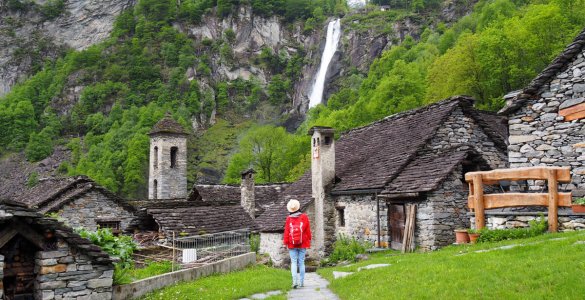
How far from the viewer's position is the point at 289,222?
9820mm

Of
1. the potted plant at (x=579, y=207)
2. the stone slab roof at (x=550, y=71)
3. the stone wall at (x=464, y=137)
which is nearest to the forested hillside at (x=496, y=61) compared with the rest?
the stone wall at (x=464, y=137)

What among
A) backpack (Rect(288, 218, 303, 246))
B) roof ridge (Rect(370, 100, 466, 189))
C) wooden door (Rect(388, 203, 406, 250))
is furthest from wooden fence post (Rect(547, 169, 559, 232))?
roof ridge (Rect(370, 100, 466, 189))

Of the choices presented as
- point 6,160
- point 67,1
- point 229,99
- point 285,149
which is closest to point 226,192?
point 285,149

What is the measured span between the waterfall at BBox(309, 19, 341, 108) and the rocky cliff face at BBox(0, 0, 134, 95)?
5418 centimetres

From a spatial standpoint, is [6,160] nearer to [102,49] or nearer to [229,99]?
[102,49]

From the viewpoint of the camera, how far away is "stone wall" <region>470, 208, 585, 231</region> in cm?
973

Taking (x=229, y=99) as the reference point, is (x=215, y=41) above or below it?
above

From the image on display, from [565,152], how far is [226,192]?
2270cm

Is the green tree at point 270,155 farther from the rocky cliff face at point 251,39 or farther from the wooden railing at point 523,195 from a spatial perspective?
the rocky cliff face at point 251,39

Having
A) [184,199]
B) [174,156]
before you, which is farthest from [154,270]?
[174,156]

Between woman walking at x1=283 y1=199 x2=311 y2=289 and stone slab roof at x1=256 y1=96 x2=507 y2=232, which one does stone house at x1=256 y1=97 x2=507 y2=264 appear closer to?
stone slab roof at x1=256 y1=96 x2=507 y2=232

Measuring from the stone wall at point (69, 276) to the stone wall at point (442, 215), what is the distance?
9.41 metres

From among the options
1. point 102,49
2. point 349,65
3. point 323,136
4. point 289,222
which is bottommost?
point 289,222

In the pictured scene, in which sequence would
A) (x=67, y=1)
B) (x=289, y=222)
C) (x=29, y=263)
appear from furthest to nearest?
(x=67, y=1) → (x=289, y=222) → (x=29, y=263)
